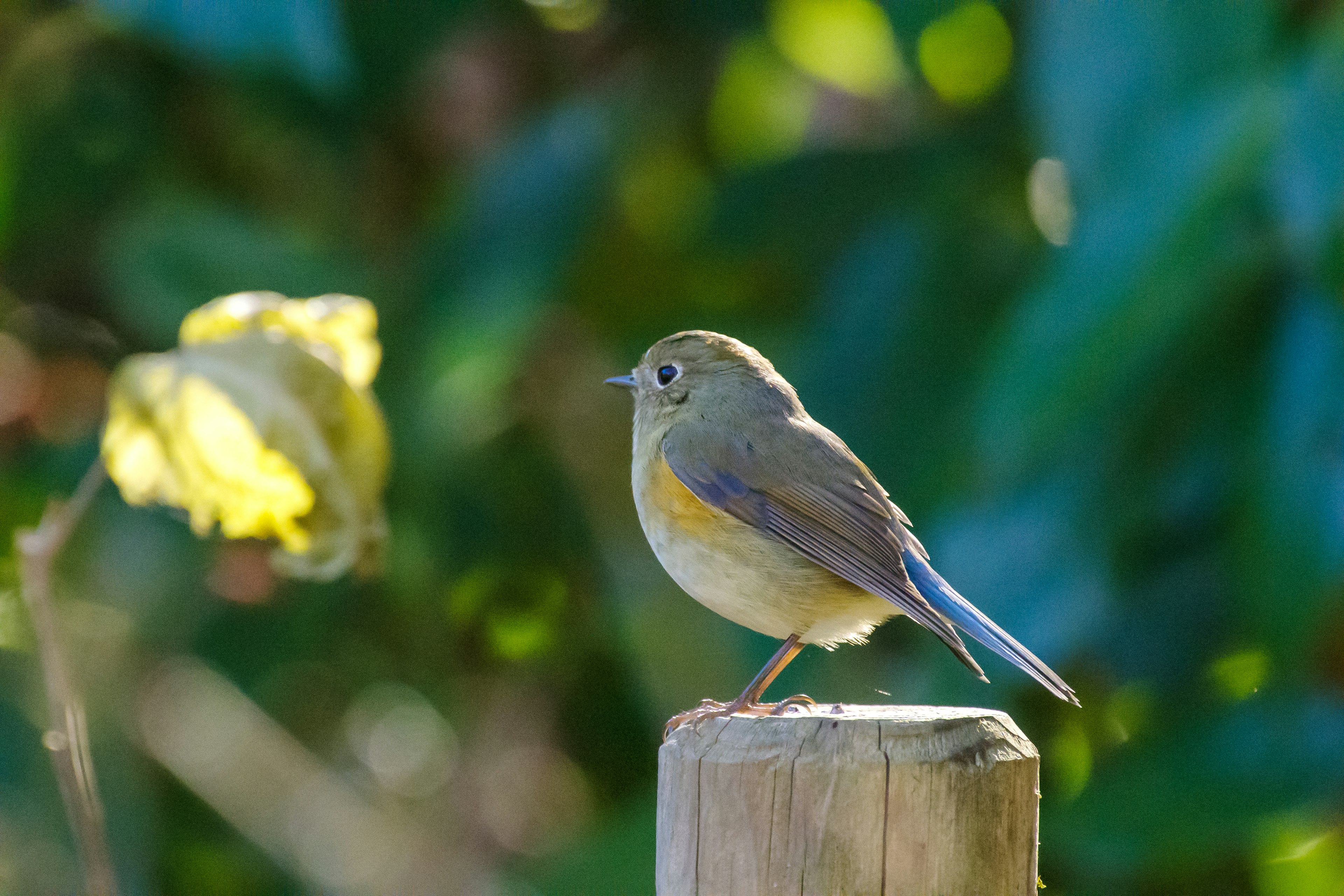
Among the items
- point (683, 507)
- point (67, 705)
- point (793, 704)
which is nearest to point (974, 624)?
point (793, 704)

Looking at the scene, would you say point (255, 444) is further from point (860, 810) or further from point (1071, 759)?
point (1071, 759)

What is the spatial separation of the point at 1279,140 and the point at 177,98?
3315mm

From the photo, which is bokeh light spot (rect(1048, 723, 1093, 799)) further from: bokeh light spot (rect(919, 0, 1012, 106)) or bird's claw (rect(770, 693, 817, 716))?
bokeh light spot (rect(919, 0, 1012, 106))

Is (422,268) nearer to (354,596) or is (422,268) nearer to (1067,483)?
(354,596)

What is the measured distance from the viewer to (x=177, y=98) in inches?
179

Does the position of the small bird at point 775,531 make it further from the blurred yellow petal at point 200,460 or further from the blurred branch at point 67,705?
the blurred branch at point 67,705

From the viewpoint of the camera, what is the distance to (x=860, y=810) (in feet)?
5.03

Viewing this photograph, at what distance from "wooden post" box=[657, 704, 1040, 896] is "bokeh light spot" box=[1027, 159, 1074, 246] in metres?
2.27

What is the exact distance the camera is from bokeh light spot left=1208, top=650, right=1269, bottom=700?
127 inches

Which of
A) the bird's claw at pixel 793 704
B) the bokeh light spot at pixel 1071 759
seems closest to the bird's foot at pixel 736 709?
the bird's claw at pixel 793 704

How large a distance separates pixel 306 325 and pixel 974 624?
113 centimetres

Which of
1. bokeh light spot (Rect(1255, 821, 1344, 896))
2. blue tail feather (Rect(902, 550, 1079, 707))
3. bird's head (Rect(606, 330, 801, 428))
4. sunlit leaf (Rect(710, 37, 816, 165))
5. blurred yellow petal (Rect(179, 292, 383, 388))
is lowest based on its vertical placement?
blue tail feather (Rect(902, 550, 1079, 707))

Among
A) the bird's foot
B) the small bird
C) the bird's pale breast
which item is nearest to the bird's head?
the small bird

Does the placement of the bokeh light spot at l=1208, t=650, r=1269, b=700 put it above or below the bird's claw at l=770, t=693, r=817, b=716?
above
